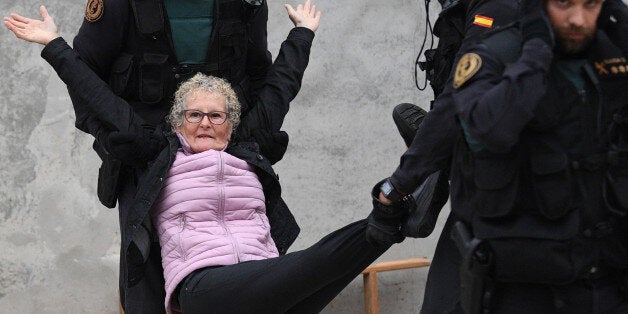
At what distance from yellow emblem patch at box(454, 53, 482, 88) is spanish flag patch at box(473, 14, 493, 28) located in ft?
0.89

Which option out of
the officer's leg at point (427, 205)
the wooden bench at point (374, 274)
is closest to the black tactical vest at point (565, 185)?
the officer's leg at point (427, 205)

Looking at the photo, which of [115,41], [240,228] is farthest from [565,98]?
[115,41]

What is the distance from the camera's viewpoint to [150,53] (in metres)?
4.45

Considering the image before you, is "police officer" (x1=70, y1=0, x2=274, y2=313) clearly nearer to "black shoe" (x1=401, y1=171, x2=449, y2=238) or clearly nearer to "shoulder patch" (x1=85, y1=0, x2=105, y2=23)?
"shoulder patch" (x1=85, y1=0, x2=105, y2=23)

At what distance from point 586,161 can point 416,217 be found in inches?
24.0

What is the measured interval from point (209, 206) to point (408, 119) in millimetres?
782

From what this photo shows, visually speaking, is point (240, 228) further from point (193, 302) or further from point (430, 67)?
point (430, 67)

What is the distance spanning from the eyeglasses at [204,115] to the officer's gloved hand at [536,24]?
160cm

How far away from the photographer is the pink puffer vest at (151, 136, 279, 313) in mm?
4184

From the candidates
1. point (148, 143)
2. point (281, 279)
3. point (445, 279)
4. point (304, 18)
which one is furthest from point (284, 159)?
point (445, 279)

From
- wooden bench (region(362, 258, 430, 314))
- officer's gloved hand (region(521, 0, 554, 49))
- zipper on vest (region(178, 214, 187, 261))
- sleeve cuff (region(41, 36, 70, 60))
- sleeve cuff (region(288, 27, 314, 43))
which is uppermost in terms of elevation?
sleeve cuff (region(41, 36, 70, 60))

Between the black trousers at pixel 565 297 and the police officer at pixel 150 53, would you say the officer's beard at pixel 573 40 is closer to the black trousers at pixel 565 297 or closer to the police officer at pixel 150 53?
the black trousers at pixel 565 297

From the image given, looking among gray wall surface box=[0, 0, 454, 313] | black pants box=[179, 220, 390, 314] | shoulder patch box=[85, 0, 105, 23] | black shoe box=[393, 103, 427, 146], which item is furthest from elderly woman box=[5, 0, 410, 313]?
gray wall surface box=[0, 0, 454, 313]

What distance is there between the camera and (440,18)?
4.01 meters
